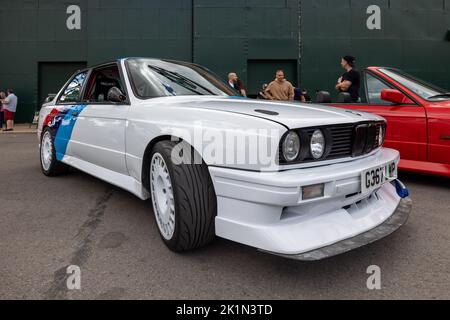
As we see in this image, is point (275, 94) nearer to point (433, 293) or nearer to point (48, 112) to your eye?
point (48, 112)

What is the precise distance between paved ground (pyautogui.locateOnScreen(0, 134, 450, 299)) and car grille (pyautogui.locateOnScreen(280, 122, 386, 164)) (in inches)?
24.8

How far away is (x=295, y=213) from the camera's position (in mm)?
1882

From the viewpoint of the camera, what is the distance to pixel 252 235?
1.81m

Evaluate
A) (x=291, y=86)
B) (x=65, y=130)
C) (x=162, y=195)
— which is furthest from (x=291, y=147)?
(x=291, y=86)

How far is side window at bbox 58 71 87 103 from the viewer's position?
4.01m

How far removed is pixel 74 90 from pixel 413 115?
3795mm

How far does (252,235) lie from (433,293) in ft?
3.07

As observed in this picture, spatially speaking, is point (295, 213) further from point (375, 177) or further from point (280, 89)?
point (280, 89)

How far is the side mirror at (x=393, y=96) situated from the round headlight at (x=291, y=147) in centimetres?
250

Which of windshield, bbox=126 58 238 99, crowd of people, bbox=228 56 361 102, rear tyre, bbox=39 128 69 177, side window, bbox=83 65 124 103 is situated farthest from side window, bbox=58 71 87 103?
crowd of people, bbox=228 56 361 102

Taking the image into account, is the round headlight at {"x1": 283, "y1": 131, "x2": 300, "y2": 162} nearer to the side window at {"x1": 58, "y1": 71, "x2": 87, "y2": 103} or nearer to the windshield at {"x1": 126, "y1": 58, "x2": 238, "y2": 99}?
the windshield at {"x1": 126, "y1": 58, "x2": 238, "y2": 99}

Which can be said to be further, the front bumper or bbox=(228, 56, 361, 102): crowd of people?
bbox=(228, 56, 361, 102): crowd of people

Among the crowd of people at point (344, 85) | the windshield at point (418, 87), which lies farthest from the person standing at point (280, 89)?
the windshield at point (418, 87)

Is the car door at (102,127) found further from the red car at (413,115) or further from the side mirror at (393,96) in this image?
the side mirror at (393,96)
